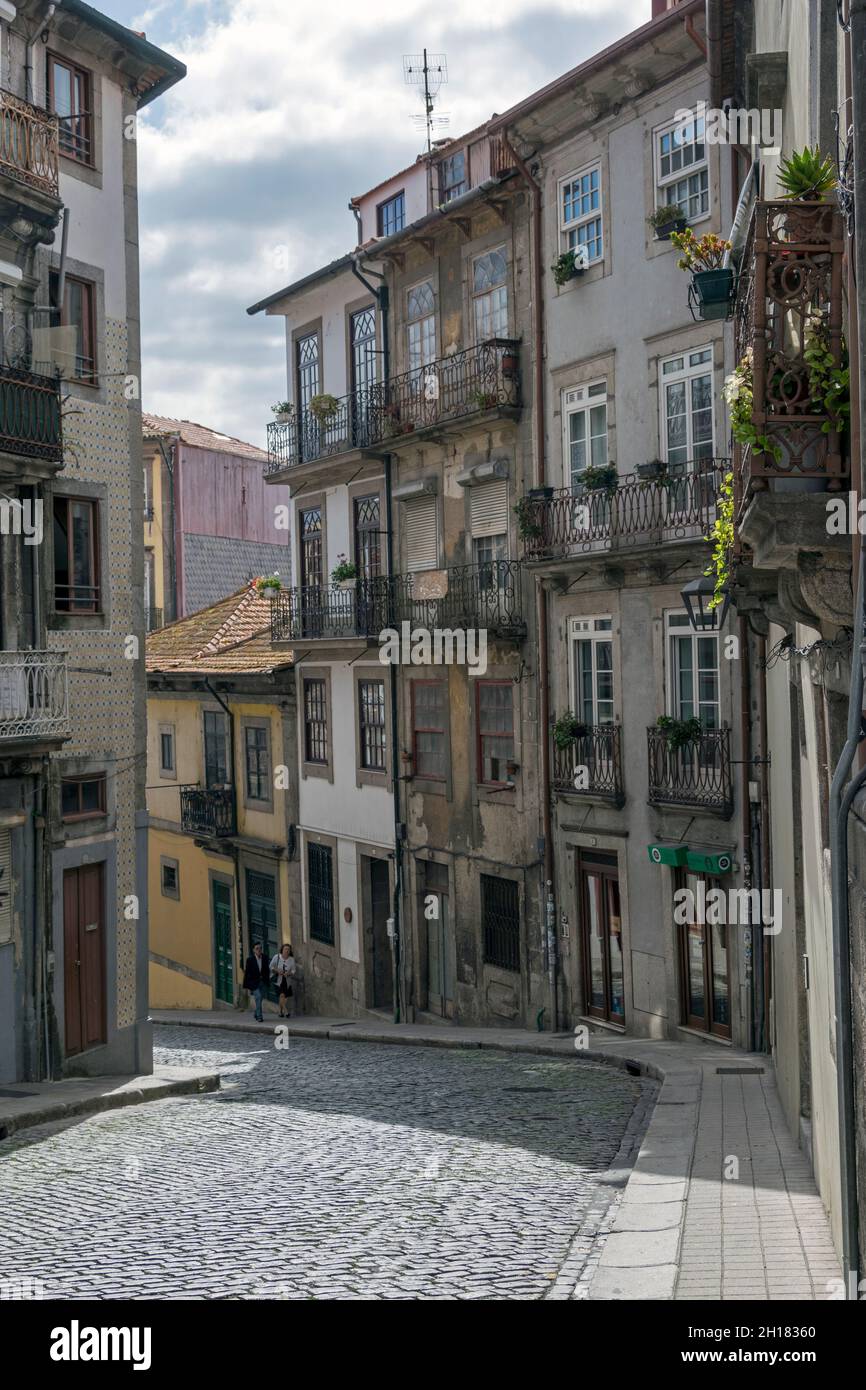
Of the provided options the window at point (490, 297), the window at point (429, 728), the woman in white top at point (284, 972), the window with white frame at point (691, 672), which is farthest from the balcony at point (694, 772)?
the woman in white top at point (284, 972)

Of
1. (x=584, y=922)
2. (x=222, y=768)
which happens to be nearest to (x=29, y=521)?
(x=584, y=922)

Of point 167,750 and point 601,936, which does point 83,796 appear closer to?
point 601,936

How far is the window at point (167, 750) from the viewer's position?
3278 cm

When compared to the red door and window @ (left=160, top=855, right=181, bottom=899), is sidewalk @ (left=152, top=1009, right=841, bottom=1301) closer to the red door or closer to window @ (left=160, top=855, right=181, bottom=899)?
the red door

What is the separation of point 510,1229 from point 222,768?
22280mm

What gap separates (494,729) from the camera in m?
23.1

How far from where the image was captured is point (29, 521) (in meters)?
18.0

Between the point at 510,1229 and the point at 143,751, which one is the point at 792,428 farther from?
the point at 143,751

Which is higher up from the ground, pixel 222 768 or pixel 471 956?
pixel 222 768

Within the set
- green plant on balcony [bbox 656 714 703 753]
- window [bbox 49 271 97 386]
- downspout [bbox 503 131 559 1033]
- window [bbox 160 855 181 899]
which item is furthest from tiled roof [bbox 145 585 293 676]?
green plant on balcony [bbox 656 714 703 753]

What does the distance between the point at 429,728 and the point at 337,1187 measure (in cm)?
1407

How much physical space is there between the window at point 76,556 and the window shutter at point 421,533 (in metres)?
7.09

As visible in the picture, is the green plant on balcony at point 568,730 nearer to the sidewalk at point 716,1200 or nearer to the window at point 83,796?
the sidewalk at point 716,1200

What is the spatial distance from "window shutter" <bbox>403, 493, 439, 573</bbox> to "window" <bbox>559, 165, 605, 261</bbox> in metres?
5.36
